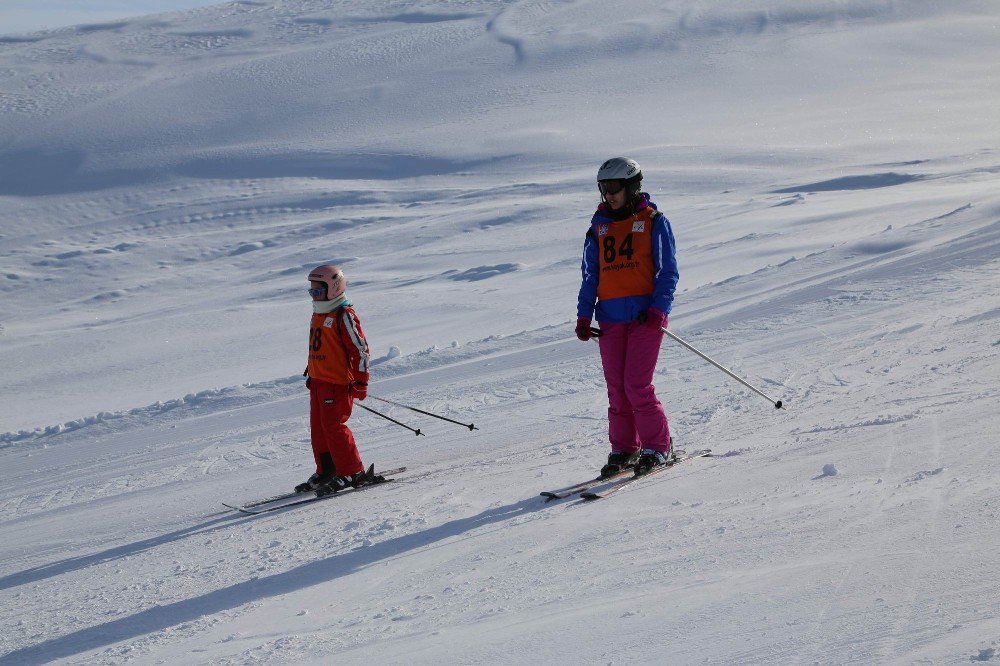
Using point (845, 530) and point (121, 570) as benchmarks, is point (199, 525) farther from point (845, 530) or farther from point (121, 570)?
point (845, 530)

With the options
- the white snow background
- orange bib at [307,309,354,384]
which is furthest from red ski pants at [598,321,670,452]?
orange bib at [307,309,354,384]

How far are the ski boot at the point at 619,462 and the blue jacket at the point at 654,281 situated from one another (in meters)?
0.69

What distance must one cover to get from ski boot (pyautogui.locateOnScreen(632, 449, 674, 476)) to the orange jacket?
5.40ft

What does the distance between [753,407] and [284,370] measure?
5.44m

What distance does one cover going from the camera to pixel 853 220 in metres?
15.5

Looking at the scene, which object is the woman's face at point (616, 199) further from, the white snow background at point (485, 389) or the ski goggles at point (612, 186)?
the white snow background at point (485, 389)

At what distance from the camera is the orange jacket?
232 inches

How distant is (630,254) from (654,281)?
0.18 m

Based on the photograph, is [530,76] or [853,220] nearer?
[853,220]

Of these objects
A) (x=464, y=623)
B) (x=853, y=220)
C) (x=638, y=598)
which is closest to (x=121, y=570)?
(x=464, y=623)

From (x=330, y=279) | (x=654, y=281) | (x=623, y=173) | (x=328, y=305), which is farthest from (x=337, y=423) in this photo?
(x=623, y=173)

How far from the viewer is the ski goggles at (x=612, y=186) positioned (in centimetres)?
513

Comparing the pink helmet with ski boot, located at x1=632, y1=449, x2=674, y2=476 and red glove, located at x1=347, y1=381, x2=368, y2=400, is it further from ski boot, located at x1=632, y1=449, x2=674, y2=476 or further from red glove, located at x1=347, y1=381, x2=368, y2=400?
ski boot, located at x1=632, y1=449, x2=674, y2=476

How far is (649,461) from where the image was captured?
524 centimetres
